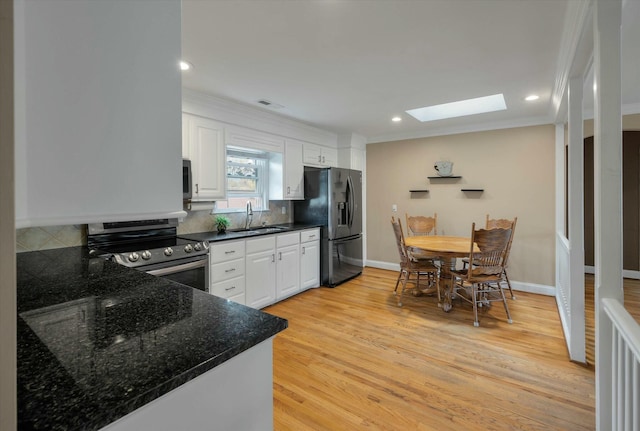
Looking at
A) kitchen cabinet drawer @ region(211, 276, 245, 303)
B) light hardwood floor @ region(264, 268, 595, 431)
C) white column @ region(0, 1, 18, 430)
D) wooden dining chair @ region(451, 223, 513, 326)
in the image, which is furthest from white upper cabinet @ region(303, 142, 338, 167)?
white column @ region(0, 1, 18, 430)

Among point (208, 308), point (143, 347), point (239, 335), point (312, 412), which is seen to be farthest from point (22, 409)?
point (312, 412)

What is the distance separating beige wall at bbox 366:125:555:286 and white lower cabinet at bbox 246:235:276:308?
2.45 meters

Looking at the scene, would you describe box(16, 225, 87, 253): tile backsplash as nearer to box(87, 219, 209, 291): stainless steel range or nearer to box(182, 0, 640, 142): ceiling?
box(87, 219, 209, 291): stainless steel range

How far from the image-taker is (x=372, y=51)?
92.1 inches

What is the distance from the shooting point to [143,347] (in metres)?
0.84

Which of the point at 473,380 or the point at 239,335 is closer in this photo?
the point at 239,335

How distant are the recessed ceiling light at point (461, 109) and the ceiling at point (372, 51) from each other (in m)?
0.20

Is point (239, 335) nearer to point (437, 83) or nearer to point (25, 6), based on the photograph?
point (25, 6)

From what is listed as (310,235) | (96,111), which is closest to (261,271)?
(310,235)

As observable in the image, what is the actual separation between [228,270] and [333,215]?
1788mm

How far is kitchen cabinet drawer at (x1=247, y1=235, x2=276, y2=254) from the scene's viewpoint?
3455mm

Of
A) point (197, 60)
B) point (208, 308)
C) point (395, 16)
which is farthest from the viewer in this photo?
point (197, 60)

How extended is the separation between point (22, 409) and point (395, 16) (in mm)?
2290

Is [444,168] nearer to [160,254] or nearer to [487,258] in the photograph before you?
[487,258]
